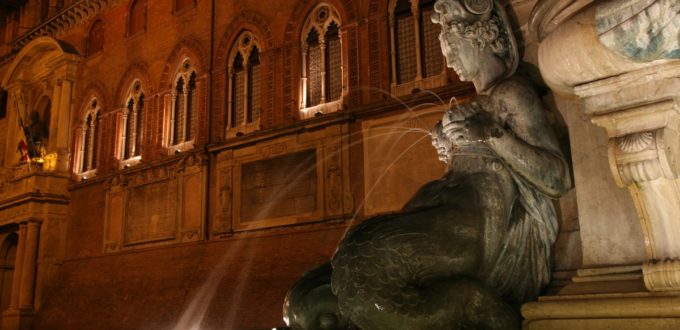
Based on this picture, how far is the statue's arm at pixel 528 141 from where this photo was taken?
193cm

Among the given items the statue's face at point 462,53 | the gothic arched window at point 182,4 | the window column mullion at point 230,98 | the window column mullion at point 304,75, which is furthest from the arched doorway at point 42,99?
the statue's face at point 462,53

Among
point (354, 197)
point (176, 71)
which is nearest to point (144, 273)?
point (176, 71)

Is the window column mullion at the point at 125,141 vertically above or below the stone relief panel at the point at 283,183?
above

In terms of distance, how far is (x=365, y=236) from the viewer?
1.84 metres

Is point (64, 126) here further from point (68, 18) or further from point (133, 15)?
point (133, 15)

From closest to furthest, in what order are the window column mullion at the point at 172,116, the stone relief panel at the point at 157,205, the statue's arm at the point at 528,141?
the statue's arm at the point at 528,141 → the stone relief panel at the point at 157,205 → the window column mullion at the point at 172,116

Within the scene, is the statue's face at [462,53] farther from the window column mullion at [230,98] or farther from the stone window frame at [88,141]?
the stone window frame at [88,141]

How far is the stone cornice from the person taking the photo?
17562mm

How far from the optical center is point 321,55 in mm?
12055

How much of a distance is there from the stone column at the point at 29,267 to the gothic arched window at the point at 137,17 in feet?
18.7

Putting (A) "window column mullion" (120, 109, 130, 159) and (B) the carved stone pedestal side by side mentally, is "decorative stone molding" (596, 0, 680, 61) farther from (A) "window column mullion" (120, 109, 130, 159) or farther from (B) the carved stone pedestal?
(A) "window column mullion" (120, 109, 130, 159)

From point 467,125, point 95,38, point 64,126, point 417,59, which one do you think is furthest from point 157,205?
point 467,125

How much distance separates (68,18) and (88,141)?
3976mm

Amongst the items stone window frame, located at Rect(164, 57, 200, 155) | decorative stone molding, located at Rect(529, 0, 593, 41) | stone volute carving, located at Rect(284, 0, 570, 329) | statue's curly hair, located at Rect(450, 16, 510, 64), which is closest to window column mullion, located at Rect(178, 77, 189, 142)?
stone window frame, located at Rect(164, 57, 200, 155)
